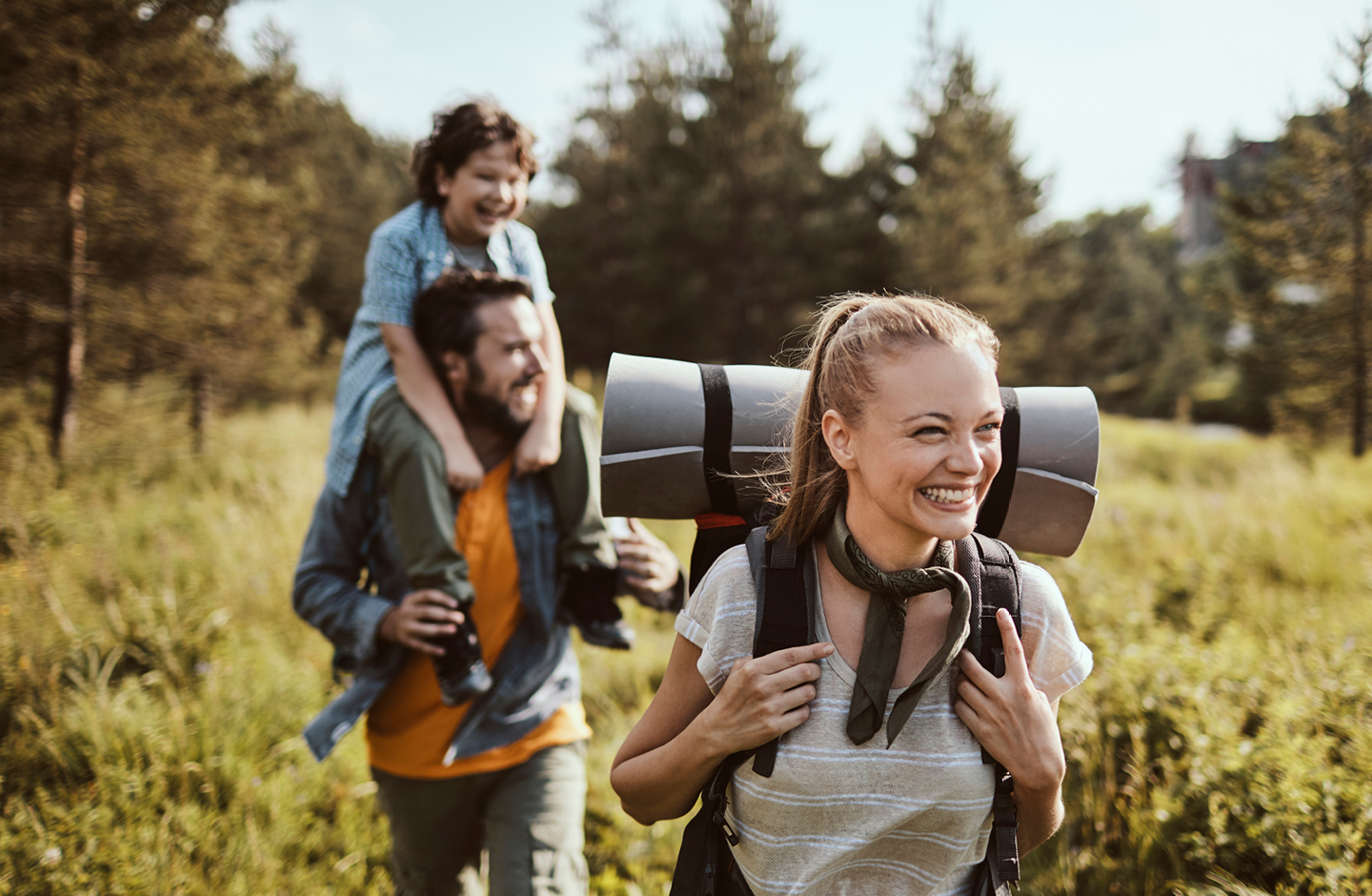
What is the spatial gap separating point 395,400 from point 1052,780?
192cm

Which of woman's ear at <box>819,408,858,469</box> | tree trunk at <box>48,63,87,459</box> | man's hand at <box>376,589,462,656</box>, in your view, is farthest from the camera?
tree trunk at <box>48,63,87,459</box>

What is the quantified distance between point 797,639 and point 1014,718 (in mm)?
380

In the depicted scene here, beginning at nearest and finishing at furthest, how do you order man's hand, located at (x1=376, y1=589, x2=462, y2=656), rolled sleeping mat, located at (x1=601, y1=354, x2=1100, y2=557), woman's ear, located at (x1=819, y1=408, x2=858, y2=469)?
woman's ear, located at (x1=819, y1=408, x2=858, y2=469) < rolled sleeping mat, located at (x1=601, y1=354, x2=1100, y2=557) < man's hand, located at (x1=376, y1=589, x2=462, y2=656)

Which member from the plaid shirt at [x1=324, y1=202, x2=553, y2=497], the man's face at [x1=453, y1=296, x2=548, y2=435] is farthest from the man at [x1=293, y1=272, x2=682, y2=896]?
the plaid shirt at [x1=324, y1=202, x2=553, y2=497]

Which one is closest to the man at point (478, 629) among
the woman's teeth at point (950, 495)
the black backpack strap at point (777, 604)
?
the black backpack strap at point (777, 604)

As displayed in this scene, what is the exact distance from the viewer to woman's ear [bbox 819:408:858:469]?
1.33 meters

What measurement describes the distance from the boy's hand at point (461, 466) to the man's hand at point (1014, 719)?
146 centimetres

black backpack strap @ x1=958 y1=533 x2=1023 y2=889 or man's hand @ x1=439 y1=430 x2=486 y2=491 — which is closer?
black backpack strap @ x1=958 y1=533 x2=1023 y2=889

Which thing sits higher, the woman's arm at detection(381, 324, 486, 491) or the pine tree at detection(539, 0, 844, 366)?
the pine tree at detection(539, 0, 844, 366)

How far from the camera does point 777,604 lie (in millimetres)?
1334

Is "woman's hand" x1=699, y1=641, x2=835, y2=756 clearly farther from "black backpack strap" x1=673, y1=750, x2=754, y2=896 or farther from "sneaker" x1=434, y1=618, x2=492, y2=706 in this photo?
"sneaker" x1=434, y1=618, x2=492, y2=706

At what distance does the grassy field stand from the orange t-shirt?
114 centimetres

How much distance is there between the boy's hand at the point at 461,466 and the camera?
218cm

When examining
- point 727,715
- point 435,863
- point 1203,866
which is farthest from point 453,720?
point 1203,866
